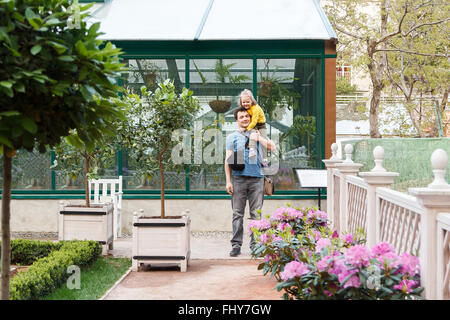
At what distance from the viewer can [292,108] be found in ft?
27.3

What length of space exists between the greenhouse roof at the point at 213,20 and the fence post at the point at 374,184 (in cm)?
468

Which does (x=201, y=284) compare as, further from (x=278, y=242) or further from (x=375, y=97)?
(x=375, y=97)

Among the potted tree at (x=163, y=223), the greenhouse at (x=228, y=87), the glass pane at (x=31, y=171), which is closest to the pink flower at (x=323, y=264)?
the potted tree at (x=163, y=223)

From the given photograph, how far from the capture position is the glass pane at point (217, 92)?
27.4 feet

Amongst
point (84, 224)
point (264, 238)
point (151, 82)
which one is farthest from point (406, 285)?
point (151, 82)

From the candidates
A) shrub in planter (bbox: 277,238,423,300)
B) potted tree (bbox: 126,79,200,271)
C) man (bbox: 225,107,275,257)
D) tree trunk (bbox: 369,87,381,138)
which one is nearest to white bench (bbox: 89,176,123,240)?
potted tree (bbox: 126,79,200,271)

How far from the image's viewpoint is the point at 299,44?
27.2 feet

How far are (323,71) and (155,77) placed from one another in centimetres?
281

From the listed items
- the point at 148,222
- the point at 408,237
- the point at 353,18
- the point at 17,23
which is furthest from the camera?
the point at 353,18

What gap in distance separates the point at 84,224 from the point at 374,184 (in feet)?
13.1

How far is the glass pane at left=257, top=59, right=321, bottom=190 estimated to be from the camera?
8.30 m

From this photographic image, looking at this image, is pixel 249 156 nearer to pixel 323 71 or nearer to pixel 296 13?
pixel 323 71
